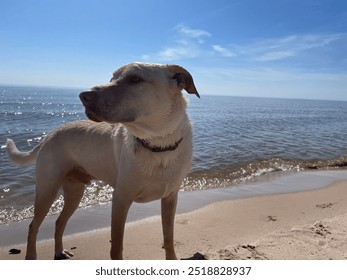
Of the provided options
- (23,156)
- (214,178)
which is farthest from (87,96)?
(214,178)

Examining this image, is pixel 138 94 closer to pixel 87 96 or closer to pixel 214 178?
pixel 87 96

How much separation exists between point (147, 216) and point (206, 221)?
1.09 metres

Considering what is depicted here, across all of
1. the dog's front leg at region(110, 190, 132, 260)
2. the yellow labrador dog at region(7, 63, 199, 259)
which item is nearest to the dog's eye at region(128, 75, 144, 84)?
the yellow labrador dog at region(7, 63, 199, 259)

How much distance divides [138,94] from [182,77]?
1.67ft

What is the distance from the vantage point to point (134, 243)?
16.5ft

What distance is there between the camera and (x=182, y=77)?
10.5 feet

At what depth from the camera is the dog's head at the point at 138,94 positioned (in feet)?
9.09

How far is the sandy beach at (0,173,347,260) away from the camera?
160 inches

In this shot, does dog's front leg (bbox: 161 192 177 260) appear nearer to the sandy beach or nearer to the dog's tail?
the sandy beach

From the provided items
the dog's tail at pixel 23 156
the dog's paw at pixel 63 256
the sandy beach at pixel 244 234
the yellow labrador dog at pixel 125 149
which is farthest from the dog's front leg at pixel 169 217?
the dog's tail at pixel 23 156

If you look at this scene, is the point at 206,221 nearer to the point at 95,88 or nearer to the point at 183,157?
the point at 183,157

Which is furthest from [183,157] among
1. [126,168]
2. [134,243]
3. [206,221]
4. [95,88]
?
[206,221]

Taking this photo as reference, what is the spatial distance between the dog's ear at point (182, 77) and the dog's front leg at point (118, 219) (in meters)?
1.31

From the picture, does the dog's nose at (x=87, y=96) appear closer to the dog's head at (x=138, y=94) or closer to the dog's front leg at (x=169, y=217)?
the dog's head at (x=138, y=94)
